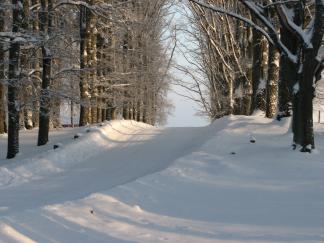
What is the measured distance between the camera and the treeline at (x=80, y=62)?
664 inches

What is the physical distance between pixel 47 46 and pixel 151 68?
60.0ft

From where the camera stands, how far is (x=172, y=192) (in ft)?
29.8

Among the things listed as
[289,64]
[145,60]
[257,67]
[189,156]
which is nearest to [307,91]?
[289,64]

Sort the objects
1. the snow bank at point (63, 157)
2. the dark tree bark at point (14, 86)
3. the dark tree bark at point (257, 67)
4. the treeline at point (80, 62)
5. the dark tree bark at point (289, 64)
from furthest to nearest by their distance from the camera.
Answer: the dark tree bark at point (257, 67), the treeline at point (80, 62), the dark tree bark at point (14, 86), the snow bank at point (63, 157), the dark tree bark at point (289, 64)

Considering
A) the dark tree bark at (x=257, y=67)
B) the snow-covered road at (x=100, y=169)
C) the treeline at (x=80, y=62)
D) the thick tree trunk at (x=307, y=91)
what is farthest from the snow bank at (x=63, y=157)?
the thick tree trunk at (x=307, y=91)

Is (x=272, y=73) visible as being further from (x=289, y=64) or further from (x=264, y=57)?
(x=289, y=64)

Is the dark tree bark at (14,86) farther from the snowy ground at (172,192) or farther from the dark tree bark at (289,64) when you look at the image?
the dark tree bark at (289,64)

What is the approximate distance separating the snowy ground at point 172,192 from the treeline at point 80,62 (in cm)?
308

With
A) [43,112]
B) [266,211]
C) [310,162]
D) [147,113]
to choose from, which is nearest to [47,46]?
[43,112]

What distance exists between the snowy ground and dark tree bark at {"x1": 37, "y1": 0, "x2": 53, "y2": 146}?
8.11 ft

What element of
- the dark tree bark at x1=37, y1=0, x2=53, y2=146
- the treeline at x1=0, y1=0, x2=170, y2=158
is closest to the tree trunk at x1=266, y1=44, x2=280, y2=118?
the treeline at x1=0, y1=0, x2=170, y2=158

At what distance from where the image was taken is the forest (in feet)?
40.1

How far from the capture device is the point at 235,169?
10.7m

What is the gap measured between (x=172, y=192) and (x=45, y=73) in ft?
37.4
